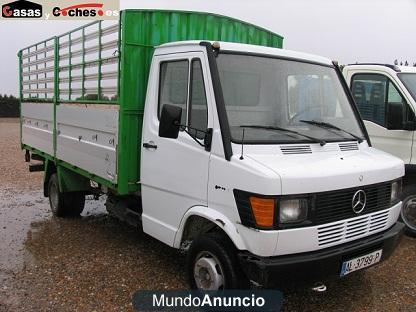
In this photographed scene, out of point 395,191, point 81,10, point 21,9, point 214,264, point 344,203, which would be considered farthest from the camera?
point 21,9

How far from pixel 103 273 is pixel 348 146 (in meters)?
2.79

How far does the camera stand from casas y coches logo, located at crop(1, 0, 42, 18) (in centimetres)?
1073

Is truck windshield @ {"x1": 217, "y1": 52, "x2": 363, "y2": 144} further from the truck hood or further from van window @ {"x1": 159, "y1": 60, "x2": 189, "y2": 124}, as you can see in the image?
van window @ {"x1": 159, "y1": 60, "x2": 189, "y2": 124}

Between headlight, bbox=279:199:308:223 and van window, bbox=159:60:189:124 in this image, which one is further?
van window, bbox=159:60:189:124

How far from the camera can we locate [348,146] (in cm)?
420

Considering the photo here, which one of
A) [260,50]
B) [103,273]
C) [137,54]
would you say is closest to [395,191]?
A: [260,50]

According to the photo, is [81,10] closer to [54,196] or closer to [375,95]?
[54,196]

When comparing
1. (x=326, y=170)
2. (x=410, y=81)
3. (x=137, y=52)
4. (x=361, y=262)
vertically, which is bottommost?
(x=361, y=262)

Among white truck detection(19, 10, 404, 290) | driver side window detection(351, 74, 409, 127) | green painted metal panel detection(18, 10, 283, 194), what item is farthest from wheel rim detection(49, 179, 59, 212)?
driver side window detection(351, 74, 409, 127)

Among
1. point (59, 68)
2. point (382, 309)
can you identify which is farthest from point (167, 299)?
point (59, 68)

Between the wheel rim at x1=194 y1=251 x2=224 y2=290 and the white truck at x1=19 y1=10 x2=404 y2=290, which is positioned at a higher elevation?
the white truck at x1=19 y1=10 x2=404 y2=290

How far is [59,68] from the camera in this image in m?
6.54

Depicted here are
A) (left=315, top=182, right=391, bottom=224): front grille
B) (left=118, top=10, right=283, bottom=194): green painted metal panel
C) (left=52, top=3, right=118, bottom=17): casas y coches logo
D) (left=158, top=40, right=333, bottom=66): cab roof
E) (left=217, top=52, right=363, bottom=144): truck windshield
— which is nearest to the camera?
(left=315, top=182, right=391, bottom=224): front grille

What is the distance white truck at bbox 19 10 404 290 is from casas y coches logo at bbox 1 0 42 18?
6.14 metres
